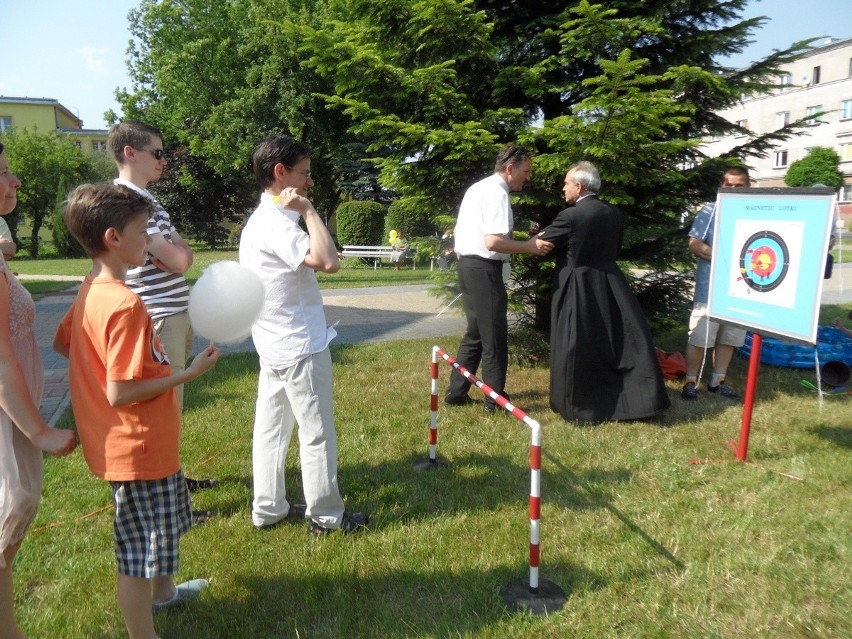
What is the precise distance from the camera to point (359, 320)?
11508 millimetres

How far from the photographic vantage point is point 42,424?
7.33 feet

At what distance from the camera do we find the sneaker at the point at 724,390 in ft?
21.0

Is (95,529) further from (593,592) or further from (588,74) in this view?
(588,74)

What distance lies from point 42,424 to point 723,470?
13.5ft

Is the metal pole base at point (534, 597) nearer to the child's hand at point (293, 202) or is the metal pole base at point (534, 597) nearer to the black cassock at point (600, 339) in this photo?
the child's hand at point (293, 202)

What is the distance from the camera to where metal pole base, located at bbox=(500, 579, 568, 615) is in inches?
115

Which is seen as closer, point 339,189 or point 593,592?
point 593,592

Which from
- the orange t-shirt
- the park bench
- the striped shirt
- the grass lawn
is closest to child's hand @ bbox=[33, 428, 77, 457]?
the orange t-shirt

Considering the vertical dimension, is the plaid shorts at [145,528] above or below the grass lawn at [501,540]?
above

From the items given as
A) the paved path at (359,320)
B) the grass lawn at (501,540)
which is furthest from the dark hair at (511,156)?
the paved path at (359,320)

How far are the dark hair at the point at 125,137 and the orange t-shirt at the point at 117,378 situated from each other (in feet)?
4.40

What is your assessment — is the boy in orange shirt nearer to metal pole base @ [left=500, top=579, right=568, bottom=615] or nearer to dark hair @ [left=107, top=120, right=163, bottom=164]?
dark hair @ [left=107, top=120, right=163, bottom=164]

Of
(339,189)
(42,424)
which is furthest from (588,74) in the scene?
(339,189)

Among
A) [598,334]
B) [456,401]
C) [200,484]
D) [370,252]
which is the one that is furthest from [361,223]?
[200,484]
